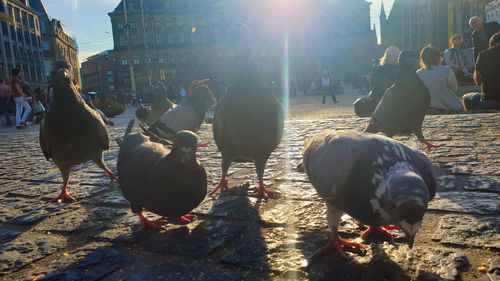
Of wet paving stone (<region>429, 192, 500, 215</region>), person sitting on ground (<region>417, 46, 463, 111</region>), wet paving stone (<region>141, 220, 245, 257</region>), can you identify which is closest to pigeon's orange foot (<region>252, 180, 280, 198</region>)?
wet paving stone (<region>141, 220, 245, 257</region>)

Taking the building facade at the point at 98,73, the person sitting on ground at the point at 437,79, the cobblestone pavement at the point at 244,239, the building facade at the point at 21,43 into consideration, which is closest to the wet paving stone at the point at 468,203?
the cobblestone pavement at the point at 244,239

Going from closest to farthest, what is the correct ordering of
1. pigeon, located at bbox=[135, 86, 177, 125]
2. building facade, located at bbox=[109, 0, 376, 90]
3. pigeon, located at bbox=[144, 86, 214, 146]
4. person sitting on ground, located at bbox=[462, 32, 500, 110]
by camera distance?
1. person sitting on ground, located at bbox=[462, 32, 500, 110]
2. pigeon, located at bbox=[144, 86, 214, 146]
3. pigeon, located at bbox=[135, 86, 177, 125]
4. building facade, located at bbox=[109, 0, 376, 90]

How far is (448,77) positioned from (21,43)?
66284mm

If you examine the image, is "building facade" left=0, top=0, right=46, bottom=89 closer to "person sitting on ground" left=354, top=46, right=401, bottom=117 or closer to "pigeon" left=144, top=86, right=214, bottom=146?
"pigeon" left=144, top=86, right=214, bottom=146

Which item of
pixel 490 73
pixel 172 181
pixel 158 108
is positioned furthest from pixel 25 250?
pixel 158 108

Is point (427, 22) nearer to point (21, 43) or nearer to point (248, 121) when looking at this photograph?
point (21, 43)

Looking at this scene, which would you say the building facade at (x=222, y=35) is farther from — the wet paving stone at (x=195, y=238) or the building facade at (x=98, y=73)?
the wet paving stone at (x=195, y=238)

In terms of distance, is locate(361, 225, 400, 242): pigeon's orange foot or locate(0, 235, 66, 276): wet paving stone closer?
locate(0, 235, 66, 276): wet paving stone

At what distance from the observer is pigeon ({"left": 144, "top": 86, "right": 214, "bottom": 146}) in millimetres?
6098

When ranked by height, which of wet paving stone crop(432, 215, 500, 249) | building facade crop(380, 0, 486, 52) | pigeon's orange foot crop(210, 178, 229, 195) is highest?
building facade crop(380, 0, 486, 52)

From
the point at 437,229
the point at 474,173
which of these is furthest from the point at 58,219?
the point at 474,173

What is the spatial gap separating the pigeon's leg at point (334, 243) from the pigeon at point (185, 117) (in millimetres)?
3919

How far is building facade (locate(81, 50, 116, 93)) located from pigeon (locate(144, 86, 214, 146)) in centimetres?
7376

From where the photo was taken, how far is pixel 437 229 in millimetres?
2637
